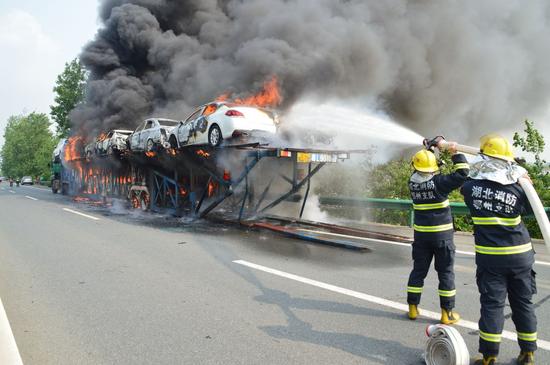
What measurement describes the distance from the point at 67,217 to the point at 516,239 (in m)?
12.2

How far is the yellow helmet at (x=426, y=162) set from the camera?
4.19m

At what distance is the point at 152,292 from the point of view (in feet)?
16.3

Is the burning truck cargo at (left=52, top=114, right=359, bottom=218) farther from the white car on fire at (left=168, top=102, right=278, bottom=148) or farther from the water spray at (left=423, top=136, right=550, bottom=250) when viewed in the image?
the water spray at (left=423, top=136, right=550, bottom=250)

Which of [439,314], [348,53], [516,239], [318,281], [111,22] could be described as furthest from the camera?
[111,22]

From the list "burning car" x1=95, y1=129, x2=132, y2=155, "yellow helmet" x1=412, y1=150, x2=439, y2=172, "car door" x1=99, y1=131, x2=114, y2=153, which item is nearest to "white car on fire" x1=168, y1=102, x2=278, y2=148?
"burning car" x1=95, y1=129, x2=132, y2=155

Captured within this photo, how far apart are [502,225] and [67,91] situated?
4598cm

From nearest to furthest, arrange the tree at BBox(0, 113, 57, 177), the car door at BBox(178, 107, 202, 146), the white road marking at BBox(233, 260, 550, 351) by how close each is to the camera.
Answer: the white road marking at BBox(233, 260, 550, 351), the car door at BBox(178, 107, 202, 146), the tree at BBox(0, 113, 57, 177)

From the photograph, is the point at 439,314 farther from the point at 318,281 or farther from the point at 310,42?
the point at 310,42

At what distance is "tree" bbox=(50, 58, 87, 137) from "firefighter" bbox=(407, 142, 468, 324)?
43.9 metres

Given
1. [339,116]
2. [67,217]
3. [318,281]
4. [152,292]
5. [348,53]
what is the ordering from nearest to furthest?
[152,292], [318,281], [339,116], [67,217], [348,53]

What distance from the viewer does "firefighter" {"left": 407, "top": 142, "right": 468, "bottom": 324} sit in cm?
400

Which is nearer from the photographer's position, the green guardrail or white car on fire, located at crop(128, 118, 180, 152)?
the green guardrail

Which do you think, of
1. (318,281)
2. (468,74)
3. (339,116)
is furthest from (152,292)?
(468,74)

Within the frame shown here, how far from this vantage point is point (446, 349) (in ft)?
9.80
